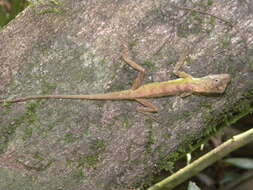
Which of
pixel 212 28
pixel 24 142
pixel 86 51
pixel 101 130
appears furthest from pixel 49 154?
pixel 212 28

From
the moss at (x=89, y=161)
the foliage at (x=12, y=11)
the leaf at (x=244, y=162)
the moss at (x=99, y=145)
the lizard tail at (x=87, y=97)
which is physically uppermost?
the foliage at (x=12, y=11)

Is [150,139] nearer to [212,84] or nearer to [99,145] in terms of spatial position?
[99,145]

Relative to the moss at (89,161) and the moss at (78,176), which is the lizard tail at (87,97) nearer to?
the moss at (89,161)

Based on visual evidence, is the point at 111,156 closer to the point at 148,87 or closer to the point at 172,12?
the point at 148,87

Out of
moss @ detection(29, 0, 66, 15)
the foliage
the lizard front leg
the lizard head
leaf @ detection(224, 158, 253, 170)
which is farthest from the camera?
leaf @ detection(224, 158, 253, 170)

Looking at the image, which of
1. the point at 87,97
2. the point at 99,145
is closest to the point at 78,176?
the point at 99,145

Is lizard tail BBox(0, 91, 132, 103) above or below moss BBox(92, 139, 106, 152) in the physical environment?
above

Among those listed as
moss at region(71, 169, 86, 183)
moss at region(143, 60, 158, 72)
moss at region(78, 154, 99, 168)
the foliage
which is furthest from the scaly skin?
the foliage

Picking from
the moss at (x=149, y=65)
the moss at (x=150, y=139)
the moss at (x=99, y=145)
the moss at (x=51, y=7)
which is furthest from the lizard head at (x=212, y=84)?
the moss at (x=51, y=7)

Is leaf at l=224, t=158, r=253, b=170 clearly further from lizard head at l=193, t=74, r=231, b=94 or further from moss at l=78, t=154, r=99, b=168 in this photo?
moss at l=78, t=154, r=99, b=168
